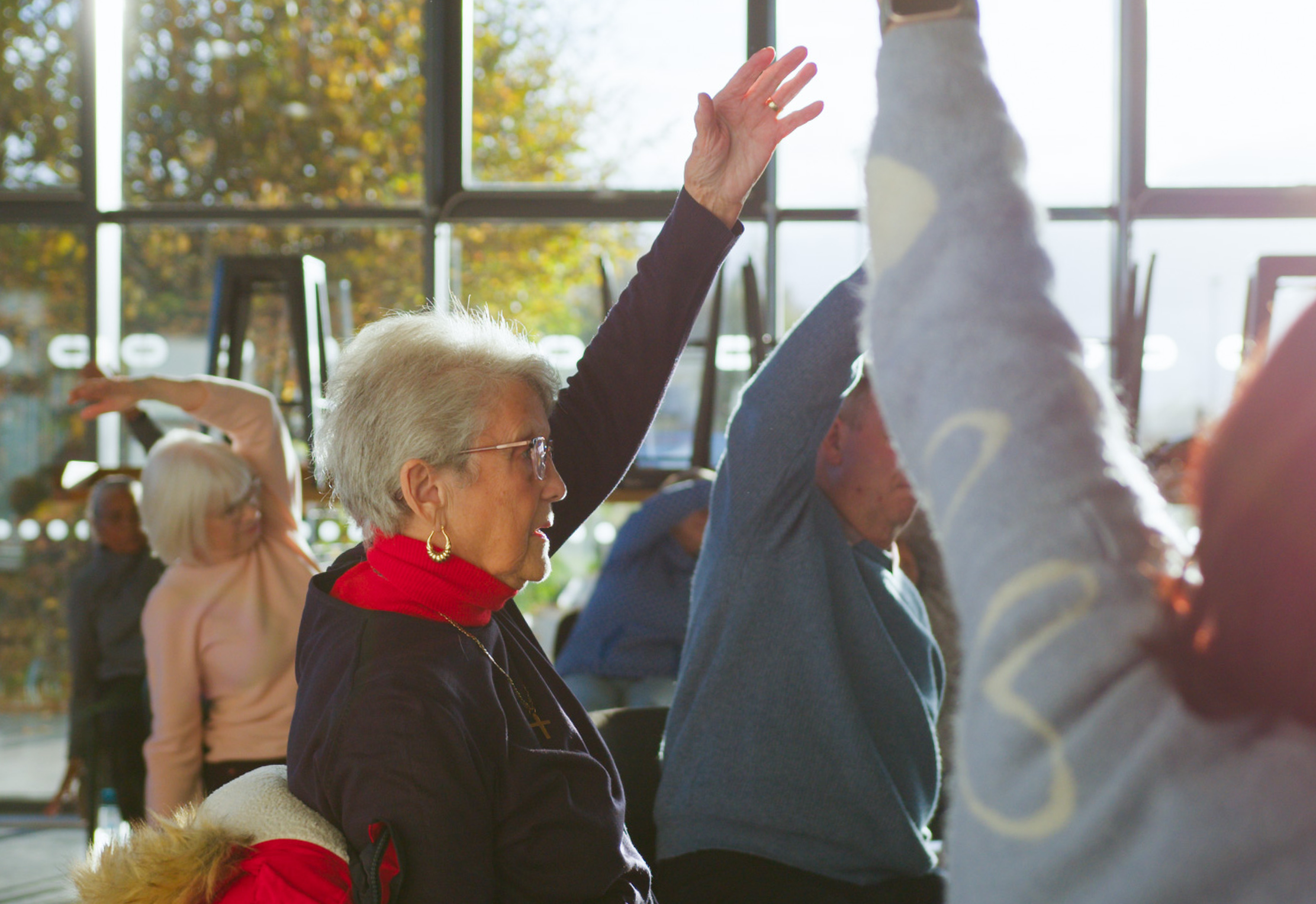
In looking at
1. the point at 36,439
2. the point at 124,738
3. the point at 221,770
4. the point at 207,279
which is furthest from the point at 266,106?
the point at 221,770

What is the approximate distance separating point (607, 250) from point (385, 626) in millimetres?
3829

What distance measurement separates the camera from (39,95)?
4938 mm

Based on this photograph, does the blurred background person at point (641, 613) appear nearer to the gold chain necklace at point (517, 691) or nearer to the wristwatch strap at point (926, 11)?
the gold chain necklace at point (517, 691)

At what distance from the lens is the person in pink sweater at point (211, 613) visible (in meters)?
2.37

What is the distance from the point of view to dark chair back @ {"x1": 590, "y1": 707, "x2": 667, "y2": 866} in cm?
163

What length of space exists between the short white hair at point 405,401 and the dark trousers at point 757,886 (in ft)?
2.08

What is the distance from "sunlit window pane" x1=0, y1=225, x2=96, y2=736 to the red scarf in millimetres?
4188

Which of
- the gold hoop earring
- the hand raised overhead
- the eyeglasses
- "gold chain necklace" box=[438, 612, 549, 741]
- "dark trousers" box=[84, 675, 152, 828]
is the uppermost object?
the hand raised overhead

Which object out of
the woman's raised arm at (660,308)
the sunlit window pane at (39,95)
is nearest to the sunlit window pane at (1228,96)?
the woman's raised arm at (660,308)

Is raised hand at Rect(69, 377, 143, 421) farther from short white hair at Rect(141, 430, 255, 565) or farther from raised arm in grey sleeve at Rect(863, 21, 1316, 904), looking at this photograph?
raised arm in grey sleeve at Rect(863, 21, 1316, 904)

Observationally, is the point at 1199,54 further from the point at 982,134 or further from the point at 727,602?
→ the point at 982,134

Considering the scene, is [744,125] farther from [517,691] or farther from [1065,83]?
[1065,83]

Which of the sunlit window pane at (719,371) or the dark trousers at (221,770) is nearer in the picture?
the dark trousers at (221,770)

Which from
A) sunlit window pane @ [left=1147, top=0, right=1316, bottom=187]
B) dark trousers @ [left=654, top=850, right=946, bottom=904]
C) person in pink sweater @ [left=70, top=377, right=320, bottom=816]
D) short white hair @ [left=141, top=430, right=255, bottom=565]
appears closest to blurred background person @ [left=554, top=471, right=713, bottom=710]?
person in pink sweater @ [left=70, top=377, right=320, bottom=816]
